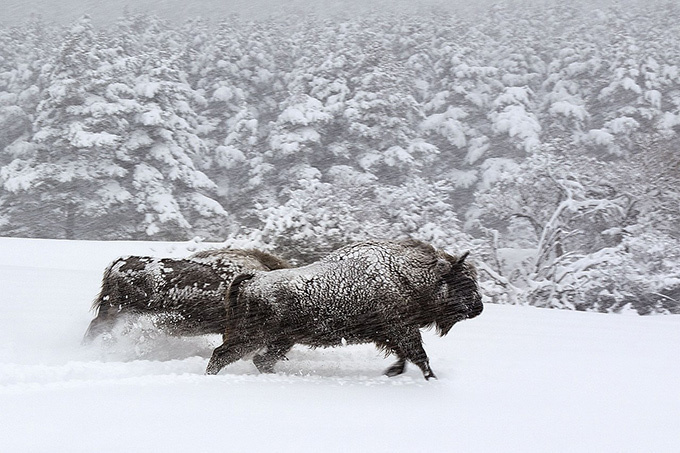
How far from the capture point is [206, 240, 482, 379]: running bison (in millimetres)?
5422

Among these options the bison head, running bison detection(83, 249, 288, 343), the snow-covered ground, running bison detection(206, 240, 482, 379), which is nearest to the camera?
the snow-covered ground

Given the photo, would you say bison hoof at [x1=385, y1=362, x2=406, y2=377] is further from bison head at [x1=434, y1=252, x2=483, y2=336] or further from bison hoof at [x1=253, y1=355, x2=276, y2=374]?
bison hoof at [x1=253, y1=355, x2=276, y2=374]

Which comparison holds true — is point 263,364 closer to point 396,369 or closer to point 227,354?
point 227,354

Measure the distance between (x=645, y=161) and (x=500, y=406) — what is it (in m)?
15.5

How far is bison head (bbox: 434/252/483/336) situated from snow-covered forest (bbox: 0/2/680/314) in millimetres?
9509

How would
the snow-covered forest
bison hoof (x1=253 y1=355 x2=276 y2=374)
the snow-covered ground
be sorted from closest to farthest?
the snow-covered ground < bison hoof (x1=253 y1=355 x2=276 y2=374) < the snow-covered forest

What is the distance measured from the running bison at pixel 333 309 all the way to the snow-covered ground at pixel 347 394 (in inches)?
12.3

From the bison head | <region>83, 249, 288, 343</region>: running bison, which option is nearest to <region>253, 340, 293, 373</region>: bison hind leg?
<region>83, 249, 288, 343</region>: running bison

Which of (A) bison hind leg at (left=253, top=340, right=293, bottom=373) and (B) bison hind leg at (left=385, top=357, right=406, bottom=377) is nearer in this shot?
(A) bison hind leg at (left=253, top=340, right=293, bottom=373)

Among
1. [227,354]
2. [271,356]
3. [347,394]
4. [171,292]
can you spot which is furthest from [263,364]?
[171,292]

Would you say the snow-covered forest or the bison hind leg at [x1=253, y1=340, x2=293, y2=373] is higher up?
the snow-covered forest

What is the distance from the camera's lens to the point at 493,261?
574 inches

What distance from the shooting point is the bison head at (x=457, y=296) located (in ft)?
19.1

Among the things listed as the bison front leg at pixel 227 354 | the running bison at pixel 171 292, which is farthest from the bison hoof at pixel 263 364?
the running bison at pixel 171 292
